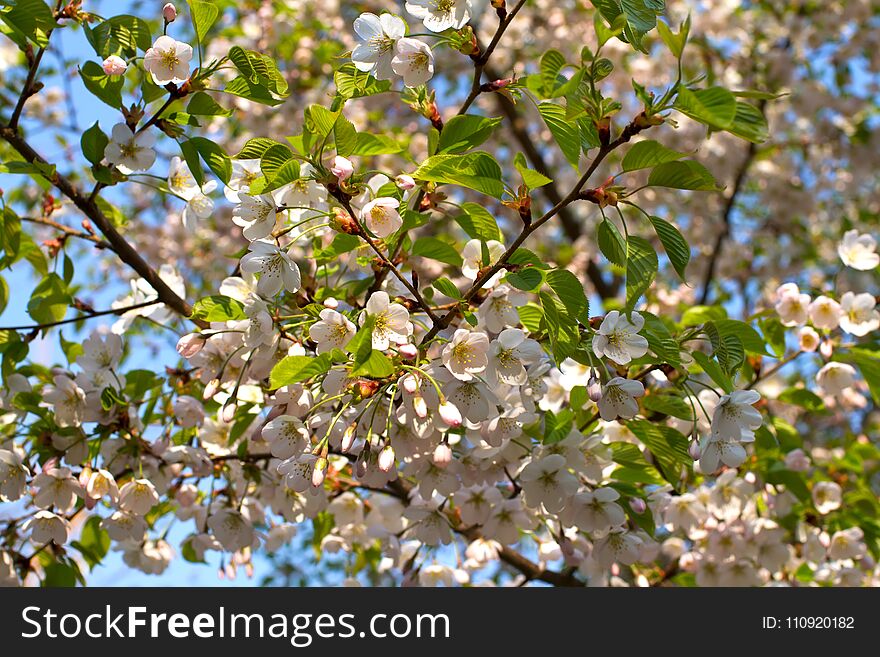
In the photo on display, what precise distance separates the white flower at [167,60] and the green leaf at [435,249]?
63 cm

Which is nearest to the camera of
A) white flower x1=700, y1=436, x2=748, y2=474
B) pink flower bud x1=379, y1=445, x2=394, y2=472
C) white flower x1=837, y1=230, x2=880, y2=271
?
pink flower bud x1=379, y1=445, x2=394, y2=472

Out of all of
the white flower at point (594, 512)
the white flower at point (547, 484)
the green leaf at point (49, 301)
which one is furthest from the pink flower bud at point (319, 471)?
the green leaf at point (49, 301)

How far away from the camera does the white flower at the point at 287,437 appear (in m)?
1.71

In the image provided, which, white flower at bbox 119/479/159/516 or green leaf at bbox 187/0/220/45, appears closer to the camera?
green leaf at bbox 187/0/220/45

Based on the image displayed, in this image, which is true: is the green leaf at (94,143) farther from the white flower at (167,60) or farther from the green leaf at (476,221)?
the green leaf at (476,221)

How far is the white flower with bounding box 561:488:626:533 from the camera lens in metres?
1.90

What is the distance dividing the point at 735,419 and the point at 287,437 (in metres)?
0.96

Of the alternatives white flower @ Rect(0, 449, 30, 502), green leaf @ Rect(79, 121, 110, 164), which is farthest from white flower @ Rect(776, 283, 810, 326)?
white flower @ Rect(0, 449, 30, 502)

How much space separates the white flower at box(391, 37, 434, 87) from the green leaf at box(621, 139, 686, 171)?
1.51ft

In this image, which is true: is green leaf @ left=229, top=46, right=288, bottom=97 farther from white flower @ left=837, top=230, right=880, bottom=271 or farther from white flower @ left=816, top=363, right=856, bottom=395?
white flower @ left=837, top=230, right=880, bottom=271

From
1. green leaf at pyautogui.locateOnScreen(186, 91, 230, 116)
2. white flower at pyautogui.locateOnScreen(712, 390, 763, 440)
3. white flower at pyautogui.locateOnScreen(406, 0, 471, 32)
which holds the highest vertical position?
white flower at pyautogui.locateOnScreen(406, 0, 471, 32)

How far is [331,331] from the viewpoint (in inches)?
64.2

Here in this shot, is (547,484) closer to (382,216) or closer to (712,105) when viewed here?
(382,216)

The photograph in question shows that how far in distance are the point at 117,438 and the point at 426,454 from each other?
917 mm
